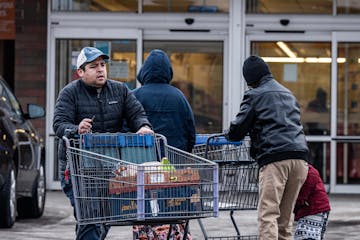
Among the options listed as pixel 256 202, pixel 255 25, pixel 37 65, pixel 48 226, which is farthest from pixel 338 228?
pixel 37 65

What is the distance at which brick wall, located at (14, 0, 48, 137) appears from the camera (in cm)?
1733

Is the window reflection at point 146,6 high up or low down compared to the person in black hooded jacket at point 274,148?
up

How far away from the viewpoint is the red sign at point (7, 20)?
17547 mm

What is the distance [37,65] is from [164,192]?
431 inches

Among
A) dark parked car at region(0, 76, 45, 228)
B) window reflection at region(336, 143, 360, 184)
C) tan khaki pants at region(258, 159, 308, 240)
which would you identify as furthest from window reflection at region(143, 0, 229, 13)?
tan khaki pants at region(258, 159, 308, 240)

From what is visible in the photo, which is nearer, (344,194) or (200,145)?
(200,145)

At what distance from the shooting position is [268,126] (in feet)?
26.6

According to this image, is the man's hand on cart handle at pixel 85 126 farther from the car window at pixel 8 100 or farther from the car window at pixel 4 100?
the car window at pixel 8 100

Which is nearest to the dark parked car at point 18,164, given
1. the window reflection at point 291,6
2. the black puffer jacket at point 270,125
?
the black puffer jacket at point 270,125

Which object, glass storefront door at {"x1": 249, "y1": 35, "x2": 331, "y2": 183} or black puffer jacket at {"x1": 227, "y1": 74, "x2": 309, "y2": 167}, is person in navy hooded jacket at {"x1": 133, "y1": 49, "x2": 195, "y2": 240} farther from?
glass storefront door at {"x1": 249, "y1": 35, "x2": 331, "y2": 183}

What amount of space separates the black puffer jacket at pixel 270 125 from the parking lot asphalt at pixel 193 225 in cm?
341

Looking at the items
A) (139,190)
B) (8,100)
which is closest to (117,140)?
(139,190)

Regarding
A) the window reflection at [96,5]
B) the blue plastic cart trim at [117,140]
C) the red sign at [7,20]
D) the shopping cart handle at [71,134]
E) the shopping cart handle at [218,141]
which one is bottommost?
the shopping cart handle at [218,141]

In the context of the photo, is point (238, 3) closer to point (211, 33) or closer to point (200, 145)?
point (211, 33)
